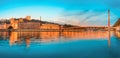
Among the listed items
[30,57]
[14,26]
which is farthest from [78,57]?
[14,26]

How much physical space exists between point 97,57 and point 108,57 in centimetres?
62

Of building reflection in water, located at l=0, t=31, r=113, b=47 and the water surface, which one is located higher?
the water surface

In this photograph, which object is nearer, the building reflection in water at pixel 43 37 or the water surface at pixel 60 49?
the water surface at pixel 60 49

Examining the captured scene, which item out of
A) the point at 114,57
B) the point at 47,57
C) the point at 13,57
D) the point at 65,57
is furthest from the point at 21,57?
the point at 114,57

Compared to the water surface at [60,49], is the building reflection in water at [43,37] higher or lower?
lower

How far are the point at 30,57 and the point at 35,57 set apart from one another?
11.1 inches

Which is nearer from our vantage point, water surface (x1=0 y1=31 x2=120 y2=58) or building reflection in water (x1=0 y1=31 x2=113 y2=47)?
water surface (x1=0 y1=31 x2=120 y2=58)

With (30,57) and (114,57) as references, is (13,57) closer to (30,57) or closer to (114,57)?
(30,57)

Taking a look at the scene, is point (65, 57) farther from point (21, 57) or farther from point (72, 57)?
point (21, 57)

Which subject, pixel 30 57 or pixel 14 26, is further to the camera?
pixel 14 26

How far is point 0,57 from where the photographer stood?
1437 centimetres

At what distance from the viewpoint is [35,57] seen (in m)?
14.5

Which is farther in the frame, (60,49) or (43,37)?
(43,37)

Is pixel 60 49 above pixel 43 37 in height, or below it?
above
